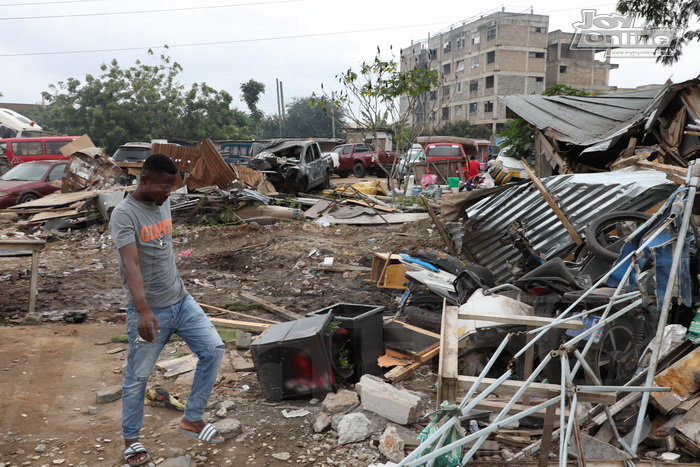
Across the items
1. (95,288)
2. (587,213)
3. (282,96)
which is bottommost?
(95,288)

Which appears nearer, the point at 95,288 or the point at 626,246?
the point at 626,246

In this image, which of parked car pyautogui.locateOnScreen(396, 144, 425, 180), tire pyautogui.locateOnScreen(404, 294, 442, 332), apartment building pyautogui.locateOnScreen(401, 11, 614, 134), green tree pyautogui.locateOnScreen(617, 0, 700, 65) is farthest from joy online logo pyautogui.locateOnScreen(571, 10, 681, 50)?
apartment building pyautogui.locateOnScreen(401, 11, 614, 134)

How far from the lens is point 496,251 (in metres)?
7.51

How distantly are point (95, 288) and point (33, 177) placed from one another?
842 cm

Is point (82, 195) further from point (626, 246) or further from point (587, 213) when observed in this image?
point (626, 246)

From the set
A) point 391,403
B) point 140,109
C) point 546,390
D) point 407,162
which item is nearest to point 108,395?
point 391,403

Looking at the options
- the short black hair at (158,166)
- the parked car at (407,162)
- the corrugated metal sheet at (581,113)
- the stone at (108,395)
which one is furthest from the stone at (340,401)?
the parked car at (407,162)

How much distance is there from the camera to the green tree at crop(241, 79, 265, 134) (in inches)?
1736

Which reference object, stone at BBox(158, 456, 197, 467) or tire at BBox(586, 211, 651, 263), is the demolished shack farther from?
stone at BBox(158, 456, 197, 467)

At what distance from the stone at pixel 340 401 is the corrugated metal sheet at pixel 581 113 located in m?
8.67

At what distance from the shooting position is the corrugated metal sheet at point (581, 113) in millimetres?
11188

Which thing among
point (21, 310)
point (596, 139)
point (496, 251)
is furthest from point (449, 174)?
point (21, 310)

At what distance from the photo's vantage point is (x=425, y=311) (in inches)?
197

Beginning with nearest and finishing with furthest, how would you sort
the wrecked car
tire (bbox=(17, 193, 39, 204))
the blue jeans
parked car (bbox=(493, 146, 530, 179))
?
the blue jeans
tire (bbox=(17, 193, 39, 204))
parked car (bbox=(493, 146, 530, 179))
the wrecked car
